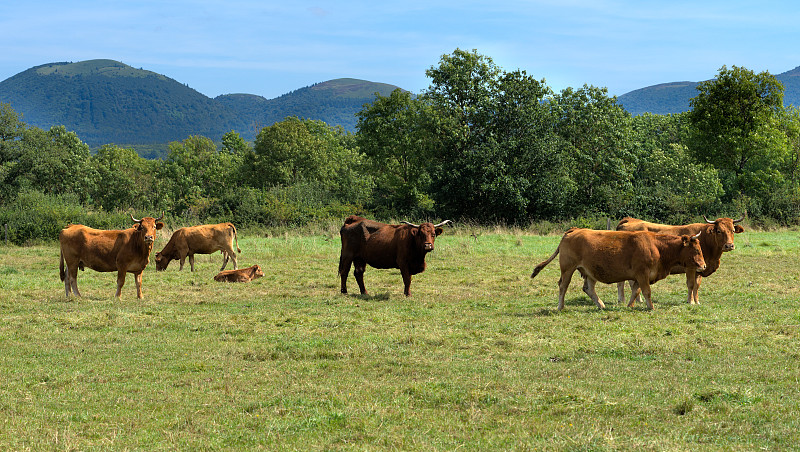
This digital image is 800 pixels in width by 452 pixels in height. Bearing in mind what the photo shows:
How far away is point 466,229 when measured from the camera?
38125 millimetres

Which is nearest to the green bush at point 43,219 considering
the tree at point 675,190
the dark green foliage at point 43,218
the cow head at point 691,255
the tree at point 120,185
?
the dark green foliage at point 43,218

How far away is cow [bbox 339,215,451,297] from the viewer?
687 inches

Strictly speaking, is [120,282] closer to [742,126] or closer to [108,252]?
[108,252]

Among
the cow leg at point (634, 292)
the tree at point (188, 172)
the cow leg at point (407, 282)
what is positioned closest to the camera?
the cow leg at point (634, 292)

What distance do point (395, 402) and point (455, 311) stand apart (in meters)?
6.84

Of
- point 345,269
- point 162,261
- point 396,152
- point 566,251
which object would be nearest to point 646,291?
point 566,251

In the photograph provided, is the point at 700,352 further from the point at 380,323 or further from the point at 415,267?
the point at 415,267

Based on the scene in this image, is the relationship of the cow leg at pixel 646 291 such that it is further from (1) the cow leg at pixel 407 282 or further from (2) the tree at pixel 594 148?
(2) the tree at pixel 594 148

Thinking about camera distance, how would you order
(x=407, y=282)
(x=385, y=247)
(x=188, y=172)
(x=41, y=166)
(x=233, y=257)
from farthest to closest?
(x=188, y=172) < (x=41, y=166) < (x=233, y=257) < (x=385, y=247) < (x=407, y=282)

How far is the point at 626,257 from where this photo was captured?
45.9 feet

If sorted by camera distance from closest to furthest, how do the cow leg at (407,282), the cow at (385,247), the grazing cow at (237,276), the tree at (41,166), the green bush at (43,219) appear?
the cow leg at (407,282) → the cow at (385,247) → the grazing cow at (237,276) → the green bush at (43,219) → the tree at (41,166)

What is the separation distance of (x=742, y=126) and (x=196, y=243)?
3872 centimetres

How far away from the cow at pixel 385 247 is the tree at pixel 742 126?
3682 centimetres

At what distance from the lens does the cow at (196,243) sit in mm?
24250
